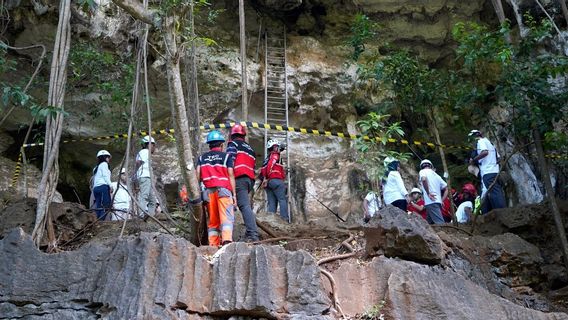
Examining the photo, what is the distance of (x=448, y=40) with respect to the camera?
13594 mm

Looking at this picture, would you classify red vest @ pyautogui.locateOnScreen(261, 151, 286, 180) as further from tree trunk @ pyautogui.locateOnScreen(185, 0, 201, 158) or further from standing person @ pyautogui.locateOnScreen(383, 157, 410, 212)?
tree trunk @ pyautogui.locateOnScreen(185, 0, 201, 158)

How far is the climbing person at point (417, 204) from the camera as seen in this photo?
385 inches

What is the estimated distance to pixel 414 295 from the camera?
17.5 feet

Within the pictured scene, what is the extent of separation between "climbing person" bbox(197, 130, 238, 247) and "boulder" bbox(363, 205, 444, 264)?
1.40 meters

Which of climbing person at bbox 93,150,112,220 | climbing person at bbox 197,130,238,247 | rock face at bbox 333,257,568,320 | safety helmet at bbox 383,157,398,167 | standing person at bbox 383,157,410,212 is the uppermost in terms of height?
climbing person at bbox 93,150,112,220

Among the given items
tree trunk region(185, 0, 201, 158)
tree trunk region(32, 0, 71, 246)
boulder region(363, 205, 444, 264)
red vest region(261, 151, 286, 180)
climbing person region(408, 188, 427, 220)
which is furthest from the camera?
climbing person region(408, 188, 427, 220)

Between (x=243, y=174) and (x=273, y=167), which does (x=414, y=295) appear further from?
(x=273, y=167)

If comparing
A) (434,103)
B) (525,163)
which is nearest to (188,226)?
(434,103)

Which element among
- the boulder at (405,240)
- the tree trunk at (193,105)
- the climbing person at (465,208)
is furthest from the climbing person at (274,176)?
the boulder at (405,240)

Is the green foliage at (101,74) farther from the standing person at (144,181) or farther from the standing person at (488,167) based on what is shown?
the standing person at (488,167)

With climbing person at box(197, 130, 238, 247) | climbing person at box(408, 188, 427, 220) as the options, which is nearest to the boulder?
climbing person at box(197, 130, 238, 247)

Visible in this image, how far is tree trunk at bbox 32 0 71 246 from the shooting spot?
6.41m

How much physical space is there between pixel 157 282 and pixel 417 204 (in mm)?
5482

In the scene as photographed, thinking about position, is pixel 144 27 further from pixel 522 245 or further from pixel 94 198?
pixel 522 245
